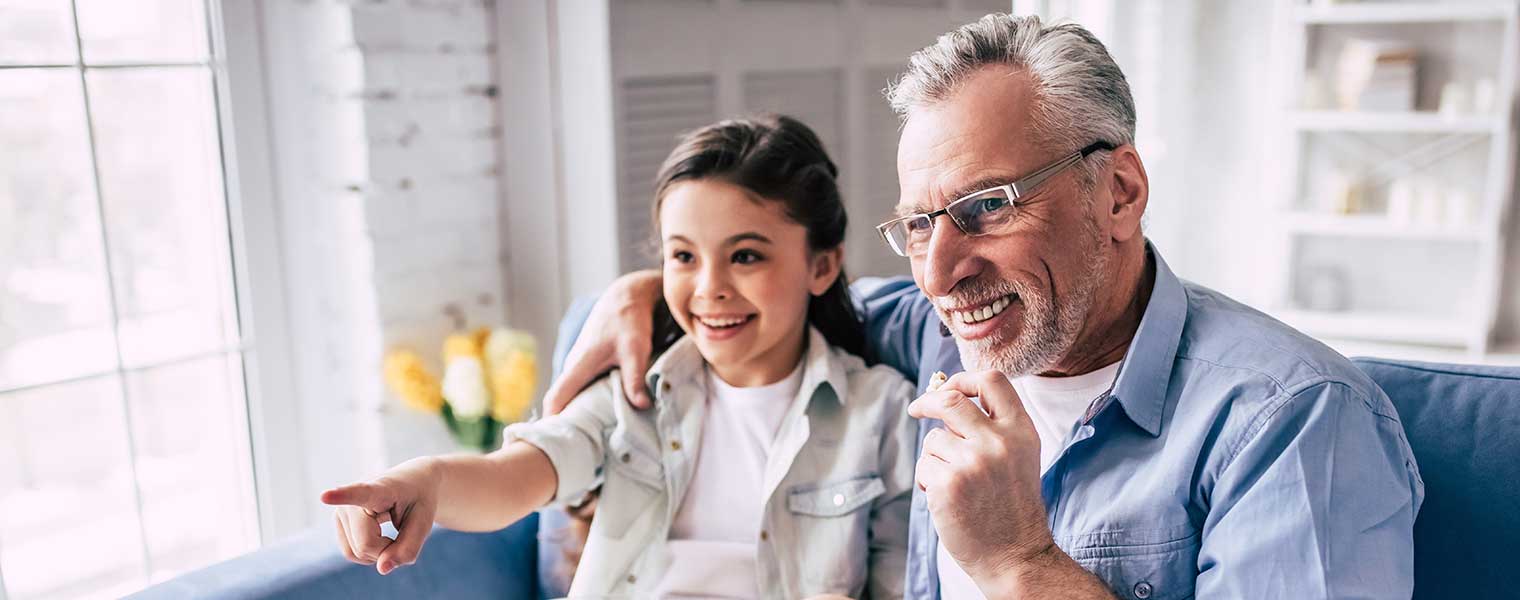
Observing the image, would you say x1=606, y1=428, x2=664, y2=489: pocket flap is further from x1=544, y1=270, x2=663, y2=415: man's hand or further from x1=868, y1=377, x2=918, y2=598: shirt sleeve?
x1=868, y1=377, x2=918, y2=598: shirt sleeve

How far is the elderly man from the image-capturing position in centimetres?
98

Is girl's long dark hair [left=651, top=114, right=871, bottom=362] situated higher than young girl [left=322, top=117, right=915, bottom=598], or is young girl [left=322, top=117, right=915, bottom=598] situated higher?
girl's long dark hair [left=651, top=114, right=871, bottom=362]

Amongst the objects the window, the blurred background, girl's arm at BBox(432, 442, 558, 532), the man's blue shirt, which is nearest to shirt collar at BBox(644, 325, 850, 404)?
girl's arm at BBox(432, 442, 558, 532)

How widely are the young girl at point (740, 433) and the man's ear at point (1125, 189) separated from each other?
45 cm

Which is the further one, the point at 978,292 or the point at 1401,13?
the point at 1401,13

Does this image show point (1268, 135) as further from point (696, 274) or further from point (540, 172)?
point (696, 274)

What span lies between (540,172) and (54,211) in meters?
0.92

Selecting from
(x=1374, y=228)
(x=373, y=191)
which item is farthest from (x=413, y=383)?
(x=1374, y=228)

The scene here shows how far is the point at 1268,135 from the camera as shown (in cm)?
374

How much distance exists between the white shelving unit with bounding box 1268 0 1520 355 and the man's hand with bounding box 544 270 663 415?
2.82 m

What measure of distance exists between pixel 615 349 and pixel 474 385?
0.63 m

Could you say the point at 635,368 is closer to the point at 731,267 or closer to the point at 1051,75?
the point at 731,267

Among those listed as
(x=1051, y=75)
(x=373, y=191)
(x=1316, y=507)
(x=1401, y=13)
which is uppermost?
(x=1401, y=13)

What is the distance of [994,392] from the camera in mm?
1085
